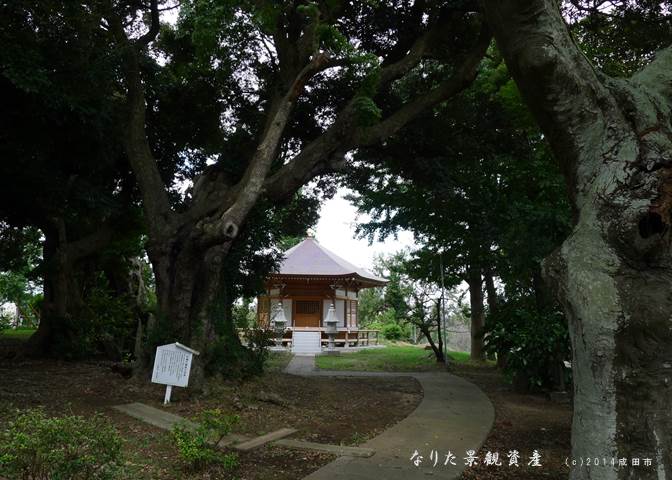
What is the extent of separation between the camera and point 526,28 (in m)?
3.37

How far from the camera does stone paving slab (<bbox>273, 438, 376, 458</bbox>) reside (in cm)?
488

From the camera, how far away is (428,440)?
5.70 metres

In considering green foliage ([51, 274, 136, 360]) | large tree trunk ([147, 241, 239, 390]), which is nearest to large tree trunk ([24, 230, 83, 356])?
green foliage ([51, 274, 136, 360])

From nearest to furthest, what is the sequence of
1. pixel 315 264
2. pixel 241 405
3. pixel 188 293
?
pixel 241 405, pixel 188 293, pixel 315 264

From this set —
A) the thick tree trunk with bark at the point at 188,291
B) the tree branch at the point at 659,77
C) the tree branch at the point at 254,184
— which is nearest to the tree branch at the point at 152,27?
the tree branch at the point at 254,184

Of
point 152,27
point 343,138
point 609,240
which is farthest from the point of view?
point 152,27

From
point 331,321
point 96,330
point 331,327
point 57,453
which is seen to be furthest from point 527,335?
point 331,327

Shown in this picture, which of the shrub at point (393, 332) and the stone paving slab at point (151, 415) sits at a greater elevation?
the stone paving slab at point (151, 415)

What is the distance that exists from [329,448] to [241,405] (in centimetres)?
250

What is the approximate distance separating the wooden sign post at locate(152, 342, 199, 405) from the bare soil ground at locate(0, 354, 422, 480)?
0.37 meters

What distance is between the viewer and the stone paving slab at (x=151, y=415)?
5938 mm

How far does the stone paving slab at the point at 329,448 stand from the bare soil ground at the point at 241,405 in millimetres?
183

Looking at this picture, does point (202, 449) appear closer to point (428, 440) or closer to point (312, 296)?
point (428, 440)

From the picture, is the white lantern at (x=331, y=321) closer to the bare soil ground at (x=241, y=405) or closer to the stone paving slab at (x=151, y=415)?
the bare soil ground at (x=241, y=405)
